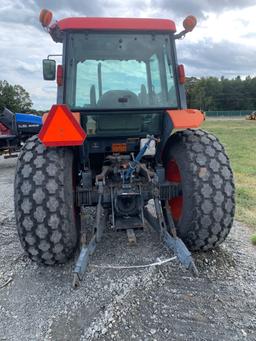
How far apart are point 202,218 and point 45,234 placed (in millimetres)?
1406

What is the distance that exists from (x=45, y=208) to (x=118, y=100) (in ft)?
4.43

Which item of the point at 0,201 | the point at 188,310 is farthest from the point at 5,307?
the point at 0,201

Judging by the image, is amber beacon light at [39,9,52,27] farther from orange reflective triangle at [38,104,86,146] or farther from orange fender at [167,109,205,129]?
orange fender at [167,109,205,129]

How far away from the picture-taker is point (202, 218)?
3.29 metres

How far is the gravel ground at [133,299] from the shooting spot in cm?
242

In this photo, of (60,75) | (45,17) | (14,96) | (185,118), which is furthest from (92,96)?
(14,96)

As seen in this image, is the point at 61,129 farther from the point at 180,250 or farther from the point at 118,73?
the point at 180,250

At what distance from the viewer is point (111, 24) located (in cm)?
356

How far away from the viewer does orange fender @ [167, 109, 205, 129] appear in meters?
3.43

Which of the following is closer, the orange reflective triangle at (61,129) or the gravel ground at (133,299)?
the gravel ground at (133,299)

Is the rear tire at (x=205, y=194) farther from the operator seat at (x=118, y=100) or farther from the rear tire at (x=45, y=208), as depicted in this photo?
the rear tire at (x=45, y=208)

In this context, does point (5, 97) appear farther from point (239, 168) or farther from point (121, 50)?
point (121, 50)

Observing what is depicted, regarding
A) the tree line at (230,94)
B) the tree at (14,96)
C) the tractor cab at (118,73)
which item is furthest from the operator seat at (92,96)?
the tree line at (230,94)

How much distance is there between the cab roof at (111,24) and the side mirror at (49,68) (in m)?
0.28
